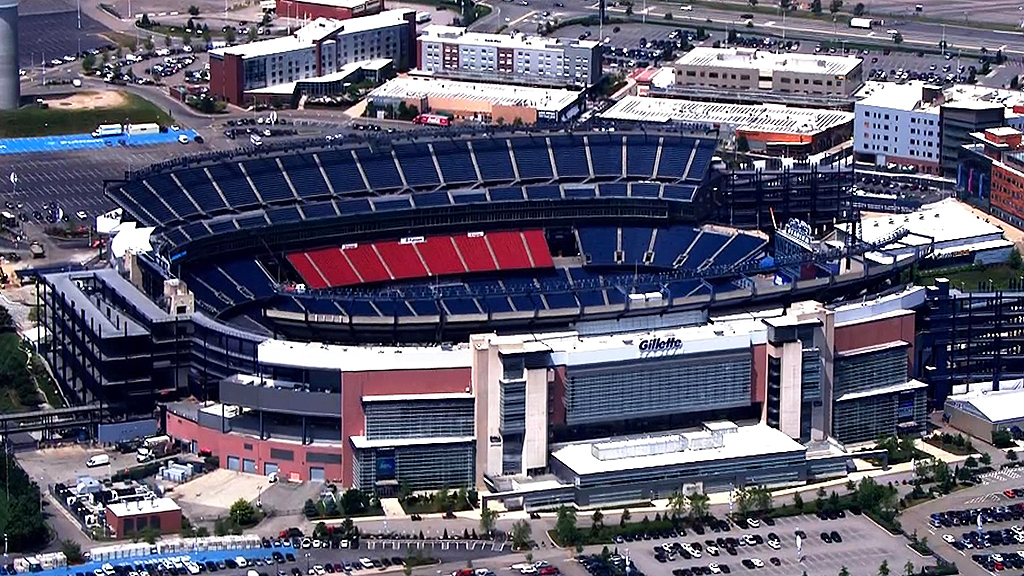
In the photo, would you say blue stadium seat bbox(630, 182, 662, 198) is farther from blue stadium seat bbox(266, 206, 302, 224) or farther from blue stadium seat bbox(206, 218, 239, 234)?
blue stadium seat bbox(206, 218, 239, 234)

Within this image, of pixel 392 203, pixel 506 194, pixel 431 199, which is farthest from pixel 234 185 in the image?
pixel 506 194

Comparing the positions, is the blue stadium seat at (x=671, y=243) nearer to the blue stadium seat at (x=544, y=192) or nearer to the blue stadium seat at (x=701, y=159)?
the blue stadium seat at (x=701, y=159)

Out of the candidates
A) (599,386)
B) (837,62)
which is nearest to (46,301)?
(599,386)

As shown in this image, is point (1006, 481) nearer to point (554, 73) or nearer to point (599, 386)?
point (599, 386)

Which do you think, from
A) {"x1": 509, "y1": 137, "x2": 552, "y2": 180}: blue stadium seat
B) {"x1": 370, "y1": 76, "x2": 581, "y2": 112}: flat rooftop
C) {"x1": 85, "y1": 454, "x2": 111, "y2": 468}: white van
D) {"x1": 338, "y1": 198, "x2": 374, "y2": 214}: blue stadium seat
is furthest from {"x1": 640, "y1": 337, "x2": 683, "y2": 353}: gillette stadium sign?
{"x1": 370, "y1": 76, "x2": 581, "y2": 112}: flat rooftop

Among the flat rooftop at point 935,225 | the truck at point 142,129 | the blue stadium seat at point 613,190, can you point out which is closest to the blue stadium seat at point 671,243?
the blue stadium seat at point 613,190

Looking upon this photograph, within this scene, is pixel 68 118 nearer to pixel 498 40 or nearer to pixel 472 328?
pixel 498 40
